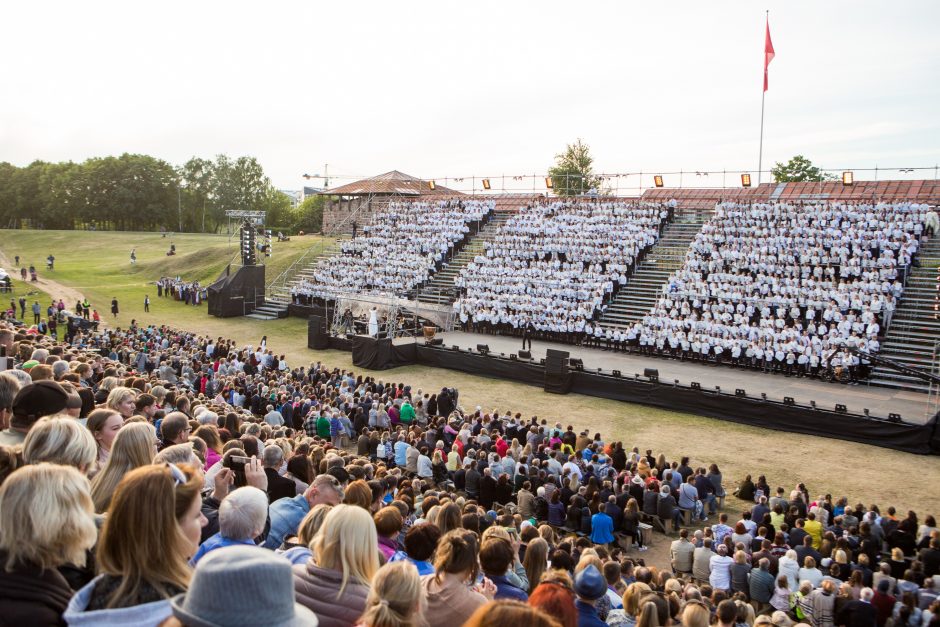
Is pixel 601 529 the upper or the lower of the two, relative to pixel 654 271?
lower

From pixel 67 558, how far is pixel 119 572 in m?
0.40

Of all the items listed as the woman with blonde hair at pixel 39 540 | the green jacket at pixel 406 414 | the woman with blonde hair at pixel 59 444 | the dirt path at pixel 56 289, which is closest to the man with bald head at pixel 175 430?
the woman with blonde hair at pixel 59 444

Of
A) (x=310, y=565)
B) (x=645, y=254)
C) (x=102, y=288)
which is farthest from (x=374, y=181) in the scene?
(x=310, y=565)

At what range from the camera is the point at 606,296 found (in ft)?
102

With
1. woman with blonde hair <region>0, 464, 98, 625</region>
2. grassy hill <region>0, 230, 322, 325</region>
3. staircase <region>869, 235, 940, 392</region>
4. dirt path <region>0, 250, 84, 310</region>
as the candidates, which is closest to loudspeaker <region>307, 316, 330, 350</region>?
grassy hill <region>0, 230, 322, 325</region>

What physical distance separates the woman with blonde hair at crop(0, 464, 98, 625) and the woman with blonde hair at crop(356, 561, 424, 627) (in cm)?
136

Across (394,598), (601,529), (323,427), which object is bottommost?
(601,529)

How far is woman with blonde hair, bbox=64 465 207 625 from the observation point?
2.84 meters

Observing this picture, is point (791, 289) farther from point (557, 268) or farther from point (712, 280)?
point (557, 268)

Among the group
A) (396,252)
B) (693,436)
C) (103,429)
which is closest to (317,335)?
(396,252)

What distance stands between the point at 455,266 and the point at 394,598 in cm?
3530

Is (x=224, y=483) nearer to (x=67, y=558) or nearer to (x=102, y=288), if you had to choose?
(x=67, y=558)

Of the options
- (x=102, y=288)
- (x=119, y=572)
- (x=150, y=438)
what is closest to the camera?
(x=119, y=572)

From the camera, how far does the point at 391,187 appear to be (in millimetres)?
52938
